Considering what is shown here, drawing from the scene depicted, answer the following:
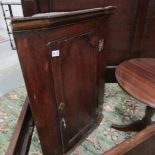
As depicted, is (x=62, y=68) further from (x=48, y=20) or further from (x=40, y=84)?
(x=48, y=20)

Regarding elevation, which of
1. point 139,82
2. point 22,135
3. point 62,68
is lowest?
point 22,135

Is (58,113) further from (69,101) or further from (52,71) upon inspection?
(52,71)

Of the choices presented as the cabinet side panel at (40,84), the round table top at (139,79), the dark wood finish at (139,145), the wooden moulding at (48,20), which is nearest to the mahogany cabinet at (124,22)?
the round table top at (139,79)

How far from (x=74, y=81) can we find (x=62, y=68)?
0.55 feet

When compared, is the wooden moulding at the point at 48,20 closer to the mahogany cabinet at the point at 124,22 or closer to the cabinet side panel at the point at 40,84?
the cabinet side panel at the point at 40,84

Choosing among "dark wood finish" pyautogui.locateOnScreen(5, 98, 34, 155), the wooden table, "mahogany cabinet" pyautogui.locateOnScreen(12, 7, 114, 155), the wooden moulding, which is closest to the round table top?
the wooden table

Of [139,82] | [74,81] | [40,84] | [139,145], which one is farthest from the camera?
[139,82]

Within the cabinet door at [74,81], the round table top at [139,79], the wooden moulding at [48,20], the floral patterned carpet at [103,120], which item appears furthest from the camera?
the floral patterned carpet at [103,120]

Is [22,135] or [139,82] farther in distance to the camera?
[22,135]

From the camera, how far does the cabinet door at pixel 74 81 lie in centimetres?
94

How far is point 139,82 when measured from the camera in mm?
1261

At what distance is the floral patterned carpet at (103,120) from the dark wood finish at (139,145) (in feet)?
2.73

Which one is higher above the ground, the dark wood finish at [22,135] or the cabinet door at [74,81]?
the cabinet door at [74,81]

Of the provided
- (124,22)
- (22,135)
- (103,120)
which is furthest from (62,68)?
(124,22)
